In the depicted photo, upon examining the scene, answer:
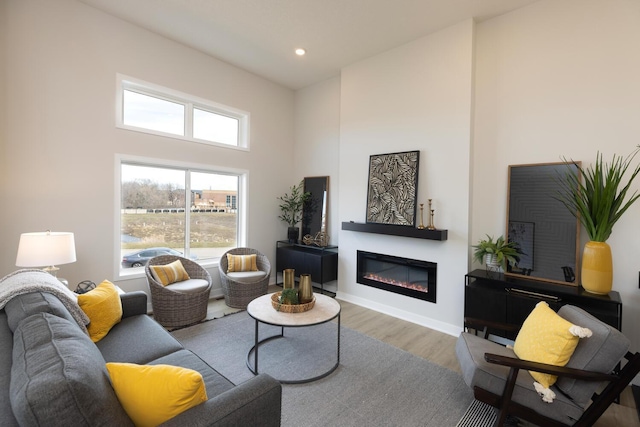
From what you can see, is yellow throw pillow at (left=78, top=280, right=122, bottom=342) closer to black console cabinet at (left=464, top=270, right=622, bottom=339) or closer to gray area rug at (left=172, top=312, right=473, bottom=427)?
gray area rug at (left=172, top=312, right=473, bottom=427)

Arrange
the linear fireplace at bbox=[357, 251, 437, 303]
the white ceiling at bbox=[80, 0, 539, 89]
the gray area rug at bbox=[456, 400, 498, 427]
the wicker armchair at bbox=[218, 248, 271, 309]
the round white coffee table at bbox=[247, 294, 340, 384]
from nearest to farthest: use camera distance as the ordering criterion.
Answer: the gray area rug at bbox=[456, 400, 498, 427], the round white coffee table at bbox=[247, 294, 340, 384], the white ceiling at bbox=[80, 0, 539, 89], the linear fireplace at bbox=[357, 251, 437, 303], the wicker armchair at bbox=[218, 248, 271, 309]

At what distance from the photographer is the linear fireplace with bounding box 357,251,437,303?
3.71 meters

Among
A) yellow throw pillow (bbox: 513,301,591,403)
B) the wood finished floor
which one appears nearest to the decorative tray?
the wood finished floor

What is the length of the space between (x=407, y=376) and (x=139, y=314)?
2457mm

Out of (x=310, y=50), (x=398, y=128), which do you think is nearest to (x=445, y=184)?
(x=398, y=128)

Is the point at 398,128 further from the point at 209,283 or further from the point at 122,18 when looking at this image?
the point at 122,18

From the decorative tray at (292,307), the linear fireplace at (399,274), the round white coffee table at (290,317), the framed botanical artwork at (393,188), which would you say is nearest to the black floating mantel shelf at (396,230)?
the framed botanical artwork at (393,188)

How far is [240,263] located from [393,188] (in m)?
2.53

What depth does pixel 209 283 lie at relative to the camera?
149 inches

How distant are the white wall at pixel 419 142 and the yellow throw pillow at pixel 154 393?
319 cm

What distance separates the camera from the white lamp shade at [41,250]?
98.9 inches

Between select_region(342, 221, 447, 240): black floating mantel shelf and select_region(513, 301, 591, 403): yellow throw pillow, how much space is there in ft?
4.99

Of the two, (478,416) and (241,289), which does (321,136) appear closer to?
(241,289)

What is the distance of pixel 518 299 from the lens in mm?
2730
